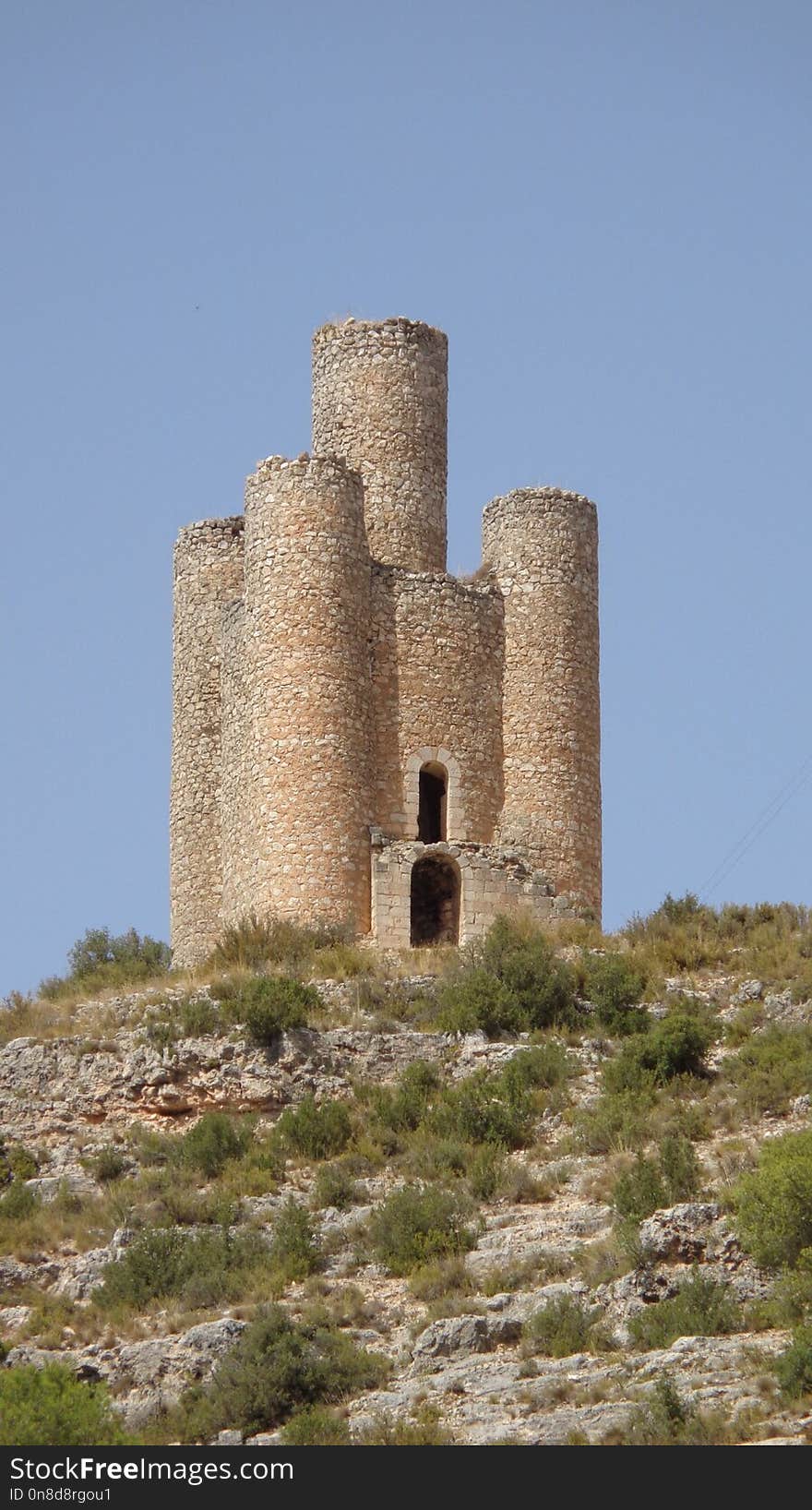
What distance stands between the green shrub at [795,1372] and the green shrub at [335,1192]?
7.15 metres

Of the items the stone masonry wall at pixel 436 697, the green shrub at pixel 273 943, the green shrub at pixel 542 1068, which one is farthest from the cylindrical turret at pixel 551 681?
the green shrub at pixel 542 1068

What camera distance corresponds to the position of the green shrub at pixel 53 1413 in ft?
66.2

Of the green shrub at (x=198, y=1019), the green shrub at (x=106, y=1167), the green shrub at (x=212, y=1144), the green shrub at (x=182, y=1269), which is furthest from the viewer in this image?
the green shrub at (x=198, y=1019)

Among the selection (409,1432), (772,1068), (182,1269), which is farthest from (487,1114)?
(409,1432)

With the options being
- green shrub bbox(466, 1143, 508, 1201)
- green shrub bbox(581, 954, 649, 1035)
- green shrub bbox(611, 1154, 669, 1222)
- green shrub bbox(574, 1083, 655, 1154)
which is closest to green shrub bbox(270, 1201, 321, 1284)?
green shrub bbox(466, 1143, 508, 1201)

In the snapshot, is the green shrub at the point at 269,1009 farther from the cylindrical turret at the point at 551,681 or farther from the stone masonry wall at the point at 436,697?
the cylindrical turret at the point at 551,681

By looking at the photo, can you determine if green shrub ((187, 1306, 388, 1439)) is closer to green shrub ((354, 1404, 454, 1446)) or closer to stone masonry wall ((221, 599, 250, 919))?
green shrub ((354, 1404, 454, 1446))

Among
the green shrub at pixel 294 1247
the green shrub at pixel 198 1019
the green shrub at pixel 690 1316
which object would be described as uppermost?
the green shrub at pixel 198 1019

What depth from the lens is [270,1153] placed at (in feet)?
92.6

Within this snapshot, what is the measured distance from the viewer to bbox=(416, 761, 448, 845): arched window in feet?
118

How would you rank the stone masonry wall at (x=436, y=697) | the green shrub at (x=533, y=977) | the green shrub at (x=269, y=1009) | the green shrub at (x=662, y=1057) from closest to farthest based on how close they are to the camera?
the green shrub at (x=662, y=1057) < the green shrub at (x=269, y=1009) < the green shrub at (x=533, y=977) < the stone masonry wall at (x=436, y=697)
